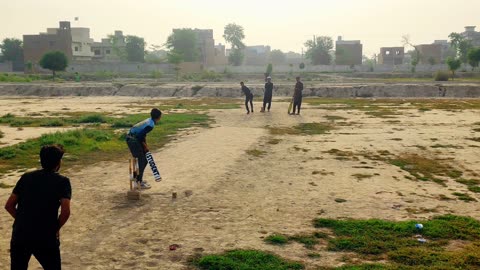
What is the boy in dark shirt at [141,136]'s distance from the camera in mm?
8094

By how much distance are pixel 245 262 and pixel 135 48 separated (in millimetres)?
81101

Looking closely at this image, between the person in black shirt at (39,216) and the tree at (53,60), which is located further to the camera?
the tree at (53,60)

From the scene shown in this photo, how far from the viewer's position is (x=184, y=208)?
7445 mm

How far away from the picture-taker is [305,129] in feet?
57.6

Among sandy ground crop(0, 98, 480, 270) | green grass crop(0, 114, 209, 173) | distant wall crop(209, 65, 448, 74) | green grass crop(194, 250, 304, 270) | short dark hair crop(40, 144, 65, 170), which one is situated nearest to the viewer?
short dark hair crop(40, 144, 65, 170)

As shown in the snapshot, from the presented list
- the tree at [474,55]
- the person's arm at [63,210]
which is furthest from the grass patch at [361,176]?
the tree at [474,55]

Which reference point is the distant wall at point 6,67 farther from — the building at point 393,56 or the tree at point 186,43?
the building at point 393,56

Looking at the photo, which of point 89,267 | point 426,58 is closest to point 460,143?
point 89,267

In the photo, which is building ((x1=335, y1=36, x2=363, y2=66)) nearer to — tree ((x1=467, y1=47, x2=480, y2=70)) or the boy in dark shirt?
tree ((x1=467, y1=47, x2=480, y2=70))

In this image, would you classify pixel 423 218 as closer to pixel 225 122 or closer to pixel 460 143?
pixel 460 143

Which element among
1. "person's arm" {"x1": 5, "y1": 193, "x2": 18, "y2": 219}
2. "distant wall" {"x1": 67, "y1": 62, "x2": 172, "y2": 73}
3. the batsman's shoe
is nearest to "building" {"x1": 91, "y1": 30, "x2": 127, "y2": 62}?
"distant wall" {"x1": 67, "y1": 62, "x2": 172, "y2": 73}

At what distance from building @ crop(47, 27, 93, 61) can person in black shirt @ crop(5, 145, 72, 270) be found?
3107 inches

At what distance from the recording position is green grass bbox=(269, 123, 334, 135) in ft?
54.0

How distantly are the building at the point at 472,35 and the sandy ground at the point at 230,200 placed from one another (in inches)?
3787
